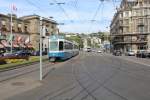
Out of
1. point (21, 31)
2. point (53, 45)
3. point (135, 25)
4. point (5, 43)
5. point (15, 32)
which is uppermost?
point (135, 25)

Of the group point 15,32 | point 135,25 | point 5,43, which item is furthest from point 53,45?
point 135,25

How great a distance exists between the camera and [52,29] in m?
115

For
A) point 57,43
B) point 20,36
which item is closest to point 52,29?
point 20,36

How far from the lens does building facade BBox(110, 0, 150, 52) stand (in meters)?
118

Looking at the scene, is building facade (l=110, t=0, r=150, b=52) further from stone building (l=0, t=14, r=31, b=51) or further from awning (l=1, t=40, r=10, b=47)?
awning (l=1, t=40, r=10, b=47)

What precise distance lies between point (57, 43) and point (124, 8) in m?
82.7

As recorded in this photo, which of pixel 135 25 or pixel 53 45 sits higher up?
pixel 135 25

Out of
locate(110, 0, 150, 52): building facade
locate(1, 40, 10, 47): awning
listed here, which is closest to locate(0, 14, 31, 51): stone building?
locate(1, 40, 10, 47): awning

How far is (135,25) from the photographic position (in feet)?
395

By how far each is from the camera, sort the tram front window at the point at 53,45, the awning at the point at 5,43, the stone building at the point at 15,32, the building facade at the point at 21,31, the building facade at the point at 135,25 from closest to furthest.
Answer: the tram front window at the point at 53,45, the awning at the point at 5,43, the stone building at the point at 15,32, the building facade at the point at 21,31, the building facade at the point at 135,25

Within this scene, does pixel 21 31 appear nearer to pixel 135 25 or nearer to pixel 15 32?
pixel 15 32

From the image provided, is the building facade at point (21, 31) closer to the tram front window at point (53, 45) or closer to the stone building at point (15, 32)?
the stone building at point (15, 32)

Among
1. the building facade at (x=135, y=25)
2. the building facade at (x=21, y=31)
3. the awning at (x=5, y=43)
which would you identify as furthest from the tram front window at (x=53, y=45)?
the building facade at (x=135, y=25)

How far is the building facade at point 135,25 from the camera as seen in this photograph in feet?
388
